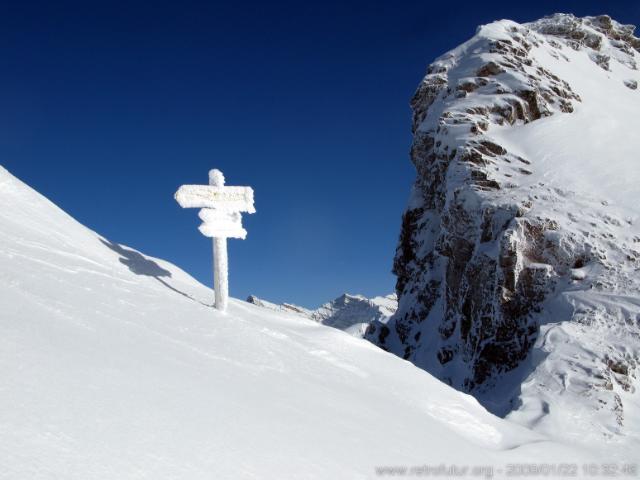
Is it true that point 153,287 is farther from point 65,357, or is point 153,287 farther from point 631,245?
point 631,245

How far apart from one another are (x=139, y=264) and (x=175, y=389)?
238 inches

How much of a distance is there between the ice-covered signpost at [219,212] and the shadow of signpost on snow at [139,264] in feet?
1.74

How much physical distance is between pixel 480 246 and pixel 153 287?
26343mm

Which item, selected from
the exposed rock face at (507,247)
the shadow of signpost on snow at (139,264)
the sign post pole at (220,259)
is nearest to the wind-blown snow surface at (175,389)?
the shadow of signpost on snow at (139,264)

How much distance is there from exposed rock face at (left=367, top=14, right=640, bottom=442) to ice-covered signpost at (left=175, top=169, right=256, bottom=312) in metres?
16.6

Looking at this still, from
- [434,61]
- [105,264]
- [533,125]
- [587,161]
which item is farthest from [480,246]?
[105,264]

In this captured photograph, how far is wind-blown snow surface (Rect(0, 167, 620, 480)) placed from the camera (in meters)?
3.30

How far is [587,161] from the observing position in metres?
34.2

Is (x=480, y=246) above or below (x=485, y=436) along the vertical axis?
above

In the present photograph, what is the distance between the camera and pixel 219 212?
30.2 ft

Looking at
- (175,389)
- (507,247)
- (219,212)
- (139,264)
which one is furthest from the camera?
(507,247)

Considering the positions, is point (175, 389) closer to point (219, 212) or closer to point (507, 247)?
point (219, 212)

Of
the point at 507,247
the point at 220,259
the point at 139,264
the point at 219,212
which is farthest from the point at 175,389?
the point at 507,247

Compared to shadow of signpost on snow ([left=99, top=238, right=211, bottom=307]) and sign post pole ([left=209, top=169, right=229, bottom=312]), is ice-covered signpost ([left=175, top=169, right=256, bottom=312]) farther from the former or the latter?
shadow of signpost on snow ([left=99, top=238, right=211, bottom=307])
